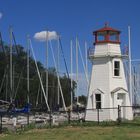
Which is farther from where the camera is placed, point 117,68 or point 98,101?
point 117,68

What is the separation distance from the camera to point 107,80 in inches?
1476

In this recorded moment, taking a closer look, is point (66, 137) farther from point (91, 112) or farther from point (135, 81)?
point (135, 81)

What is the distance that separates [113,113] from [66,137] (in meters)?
13.8

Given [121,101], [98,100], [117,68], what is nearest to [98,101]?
[98,100]

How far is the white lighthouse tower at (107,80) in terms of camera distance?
123ft

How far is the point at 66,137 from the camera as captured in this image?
78.3ft

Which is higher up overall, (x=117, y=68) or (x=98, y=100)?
(x=117, y=68)

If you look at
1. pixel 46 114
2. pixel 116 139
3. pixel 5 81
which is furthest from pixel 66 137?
pixel 5 81

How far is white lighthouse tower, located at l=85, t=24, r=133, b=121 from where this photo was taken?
37.5 meters

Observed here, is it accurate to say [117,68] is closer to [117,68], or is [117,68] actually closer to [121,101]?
[117,68]

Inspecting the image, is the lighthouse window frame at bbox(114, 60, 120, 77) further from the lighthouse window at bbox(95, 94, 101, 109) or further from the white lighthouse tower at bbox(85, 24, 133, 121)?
the lighthouse window at bbox(95, 94, 101, 109)

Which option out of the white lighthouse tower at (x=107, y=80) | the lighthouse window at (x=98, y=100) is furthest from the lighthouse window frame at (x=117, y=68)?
the lighthouse window at (x=98, y=100)

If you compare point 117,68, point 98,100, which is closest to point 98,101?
point 98,100

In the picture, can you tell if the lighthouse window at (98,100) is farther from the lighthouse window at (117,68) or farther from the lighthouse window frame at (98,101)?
the lighthouse window at (117,68)
